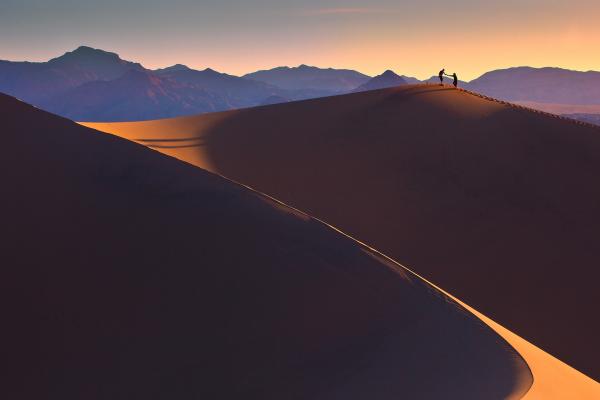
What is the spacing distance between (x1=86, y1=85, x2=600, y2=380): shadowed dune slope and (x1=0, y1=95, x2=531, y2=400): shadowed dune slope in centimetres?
472

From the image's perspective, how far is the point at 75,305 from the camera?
446 centimetres

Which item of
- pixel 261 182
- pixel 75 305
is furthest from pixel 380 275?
pixel 261 182

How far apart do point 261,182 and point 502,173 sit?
287 inches

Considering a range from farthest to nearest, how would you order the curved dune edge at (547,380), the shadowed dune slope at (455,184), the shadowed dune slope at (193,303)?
1. the shadowed dune slope at (455,184)
2. the curved dune edge at (547,380)
3. the shadowed dune slope at (193,303)

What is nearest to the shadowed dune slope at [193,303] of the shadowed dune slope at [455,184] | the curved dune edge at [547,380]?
the curved dune edge at [547,380]

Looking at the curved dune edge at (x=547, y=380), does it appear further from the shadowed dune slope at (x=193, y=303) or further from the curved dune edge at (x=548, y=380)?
the shadowed dune slope at (x=193, y=303)

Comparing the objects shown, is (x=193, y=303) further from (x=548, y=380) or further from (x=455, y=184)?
(x=455, y=184)

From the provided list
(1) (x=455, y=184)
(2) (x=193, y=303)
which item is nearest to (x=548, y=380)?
(2) (x=193, y=303)

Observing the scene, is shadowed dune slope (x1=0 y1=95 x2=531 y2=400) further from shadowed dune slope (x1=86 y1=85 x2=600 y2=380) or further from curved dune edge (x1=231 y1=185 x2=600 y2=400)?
shadowed dune slope (x1=86 y1=85 x2=600 y2=380)

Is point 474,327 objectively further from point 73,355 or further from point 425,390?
point 73,355

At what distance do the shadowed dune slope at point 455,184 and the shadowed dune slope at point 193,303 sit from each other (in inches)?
186

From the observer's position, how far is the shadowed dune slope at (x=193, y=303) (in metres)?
4.10

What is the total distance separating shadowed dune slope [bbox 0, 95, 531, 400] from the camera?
4.10 metres

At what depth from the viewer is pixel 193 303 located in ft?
15.9
